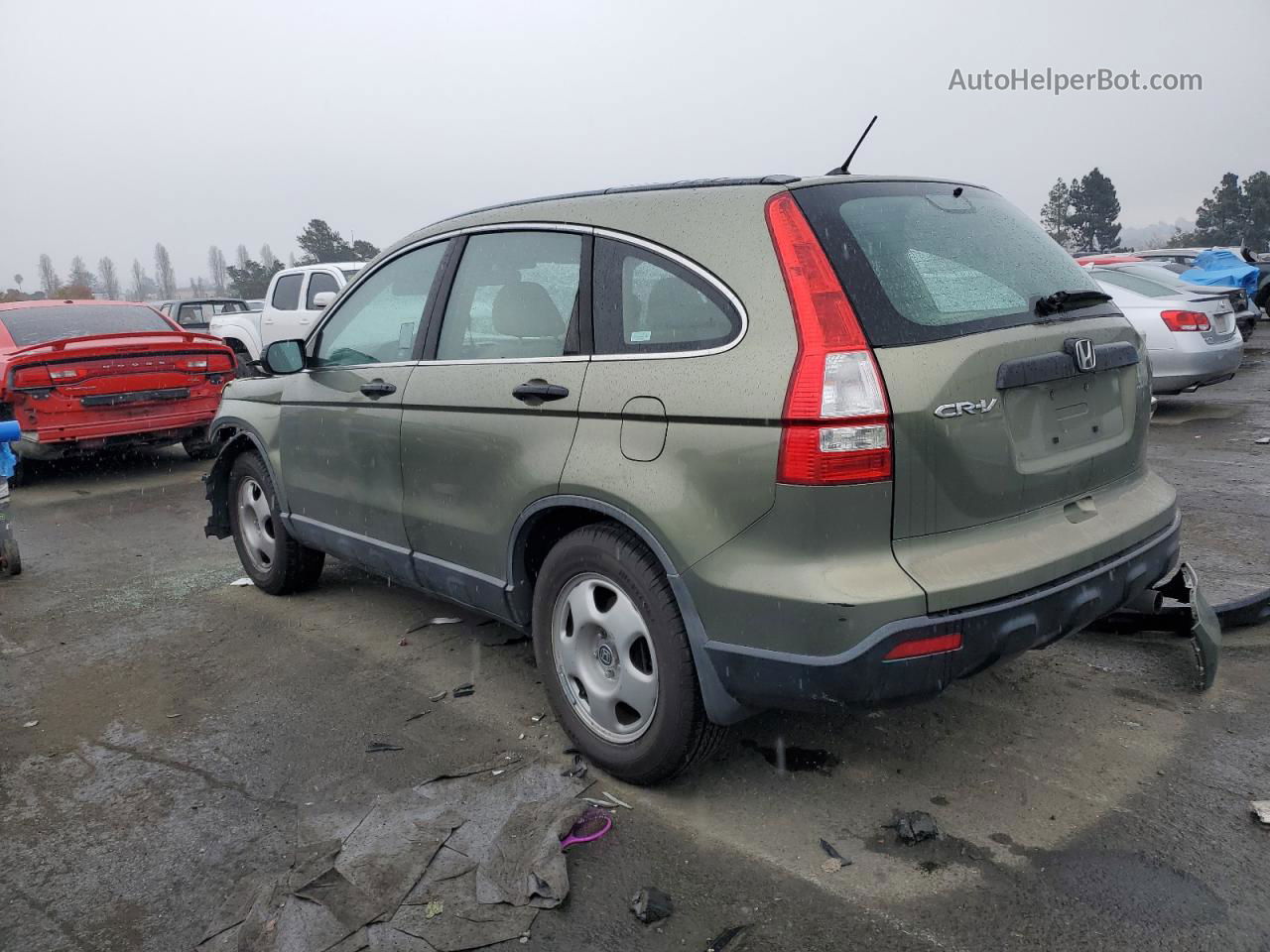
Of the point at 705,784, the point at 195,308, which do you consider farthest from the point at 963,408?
the point at 195,308

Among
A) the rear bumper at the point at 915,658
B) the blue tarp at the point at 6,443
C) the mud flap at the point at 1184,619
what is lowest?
the mud flap at the point at 1184,619

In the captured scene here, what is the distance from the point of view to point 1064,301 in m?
2.85

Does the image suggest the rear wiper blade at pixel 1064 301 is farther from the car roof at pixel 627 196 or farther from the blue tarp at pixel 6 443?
the blue tarp at pixel 6 443

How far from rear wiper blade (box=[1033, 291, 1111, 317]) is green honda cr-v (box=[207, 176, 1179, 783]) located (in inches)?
0.4

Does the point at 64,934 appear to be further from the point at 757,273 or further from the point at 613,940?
the point at 757,273

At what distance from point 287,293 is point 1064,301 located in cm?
1350

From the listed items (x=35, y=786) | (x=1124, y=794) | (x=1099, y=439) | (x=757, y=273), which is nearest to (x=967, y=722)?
(x=1124, y=794)

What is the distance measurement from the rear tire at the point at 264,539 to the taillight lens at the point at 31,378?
4020mm

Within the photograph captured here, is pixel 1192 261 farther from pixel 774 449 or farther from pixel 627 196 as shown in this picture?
pixel 774 449

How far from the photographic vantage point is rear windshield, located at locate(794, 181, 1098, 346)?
8.27 feet

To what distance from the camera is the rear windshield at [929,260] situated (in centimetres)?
252

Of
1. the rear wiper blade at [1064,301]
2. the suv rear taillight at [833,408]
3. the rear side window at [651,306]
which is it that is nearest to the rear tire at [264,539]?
the rear side window at [651,306]

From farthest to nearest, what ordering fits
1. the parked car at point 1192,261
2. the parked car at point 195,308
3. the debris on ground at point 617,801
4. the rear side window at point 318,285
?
the parked car at point 195,308 < the parked car at point 1192,261 < the rear side window at point 318,285 < the debris on ground at point 617,801

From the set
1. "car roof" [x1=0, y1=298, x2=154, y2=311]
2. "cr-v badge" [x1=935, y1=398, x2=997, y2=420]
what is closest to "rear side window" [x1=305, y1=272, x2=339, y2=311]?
"car roof" [x1=0, y1=298, x2=154, y2=311]
